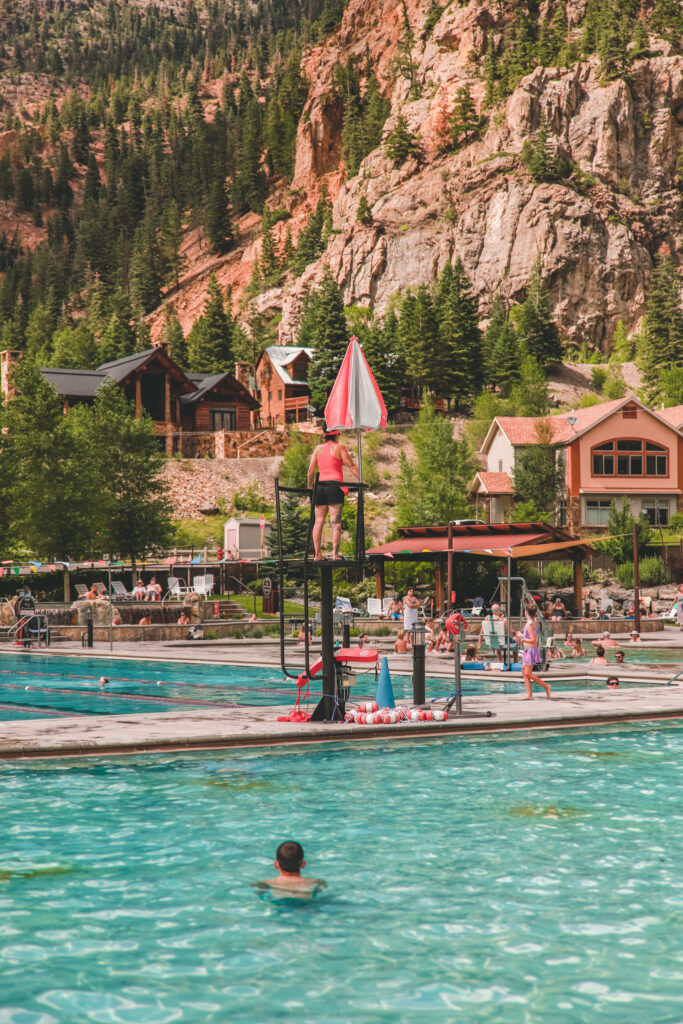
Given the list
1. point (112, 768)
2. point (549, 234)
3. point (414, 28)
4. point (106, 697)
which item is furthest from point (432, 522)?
point (414, 28)

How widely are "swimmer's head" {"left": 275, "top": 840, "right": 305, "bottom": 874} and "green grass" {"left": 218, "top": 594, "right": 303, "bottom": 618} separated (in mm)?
31092

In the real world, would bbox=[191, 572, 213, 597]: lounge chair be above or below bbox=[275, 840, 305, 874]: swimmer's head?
above

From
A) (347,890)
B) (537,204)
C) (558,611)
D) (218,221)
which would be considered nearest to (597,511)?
(558,611)

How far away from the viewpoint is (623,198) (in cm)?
10556

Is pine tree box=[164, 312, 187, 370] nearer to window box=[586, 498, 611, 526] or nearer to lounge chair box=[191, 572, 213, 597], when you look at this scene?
window box=[586, 498, 611, 526]

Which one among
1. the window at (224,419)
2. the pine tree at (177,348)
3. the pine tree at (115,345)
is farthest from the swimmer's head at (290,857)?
the pine tree at (115,345)

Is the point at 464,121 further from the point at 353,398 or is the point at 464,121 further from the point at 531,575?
the point at 353,398

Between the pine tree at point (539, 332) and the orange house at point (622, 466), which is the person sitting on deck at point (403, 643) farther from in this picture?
the pine tree at point (539, 332)

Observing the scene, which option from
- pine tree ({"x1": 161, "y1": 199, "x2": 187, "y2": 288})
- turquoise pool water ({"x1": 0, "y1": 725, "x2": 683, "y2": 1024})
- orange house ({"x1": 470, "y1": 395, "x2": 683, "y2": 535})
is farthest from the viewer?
pine tree ({"x1": 161, "y1": 199, "x2": 187, "y2": 288})

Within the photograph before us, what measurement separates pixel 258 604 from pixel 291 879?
35.9 m

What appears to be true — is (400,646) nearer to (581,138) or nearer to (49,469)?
(49,469)

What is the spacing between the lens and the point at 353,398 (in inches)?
533

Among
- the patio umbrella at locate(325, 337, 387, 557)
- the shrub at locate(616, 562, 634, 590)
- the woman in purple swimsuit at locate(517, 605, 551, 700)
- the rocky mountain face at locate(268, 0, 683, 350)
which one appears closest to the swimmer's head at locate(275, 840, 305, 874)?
the patio umbrella at locate(325, 337, 387, 557)

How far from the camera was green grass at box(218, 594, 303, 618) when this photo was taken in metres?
40.0
